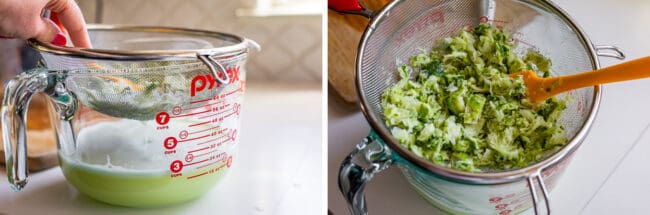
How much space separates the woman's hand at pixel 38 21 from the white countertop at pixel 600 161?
391 millimetres

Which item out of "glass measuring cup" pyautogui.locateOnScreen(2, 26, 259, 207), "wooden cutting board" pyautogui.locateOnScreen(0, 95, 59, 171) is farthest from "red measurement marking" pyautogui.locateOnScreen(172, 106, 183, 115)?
"wooden cutting board" pyautogui.locateOnScreen(0, 95, 59, 171)

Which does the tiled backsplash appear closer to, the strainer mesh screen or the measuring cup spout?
the strainer mesh screen

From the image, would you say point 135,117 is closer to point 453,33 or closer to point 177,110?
point 177,110

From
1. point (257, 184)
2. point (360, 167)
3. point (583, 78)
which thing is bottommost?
point (257, 184)

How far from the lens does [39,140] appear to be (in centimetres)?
76

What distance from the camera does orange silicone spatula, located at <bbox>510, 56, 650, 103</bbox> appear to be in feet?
1.84

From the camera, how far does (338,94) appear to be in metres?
0.84

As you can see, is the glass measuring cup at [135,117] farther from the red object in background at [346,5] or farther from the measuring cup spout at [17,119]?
the red object in background at [346,5]

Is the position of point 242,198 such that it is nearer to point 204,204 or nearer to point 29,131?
point 204,204

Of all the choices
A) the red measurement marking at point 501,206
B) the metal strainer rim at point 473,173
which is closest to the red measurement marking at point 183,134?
the metal strainer rim at point 473,173

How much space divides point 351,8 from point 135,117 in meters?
0.32

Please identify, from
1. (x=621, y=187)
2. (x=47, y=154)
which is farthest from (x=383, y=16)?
(x=47, y=154)

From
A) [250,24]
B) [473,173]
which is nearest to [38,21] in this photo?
[473,173]

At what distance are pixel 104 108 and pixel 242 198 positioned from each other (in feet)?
0.72
